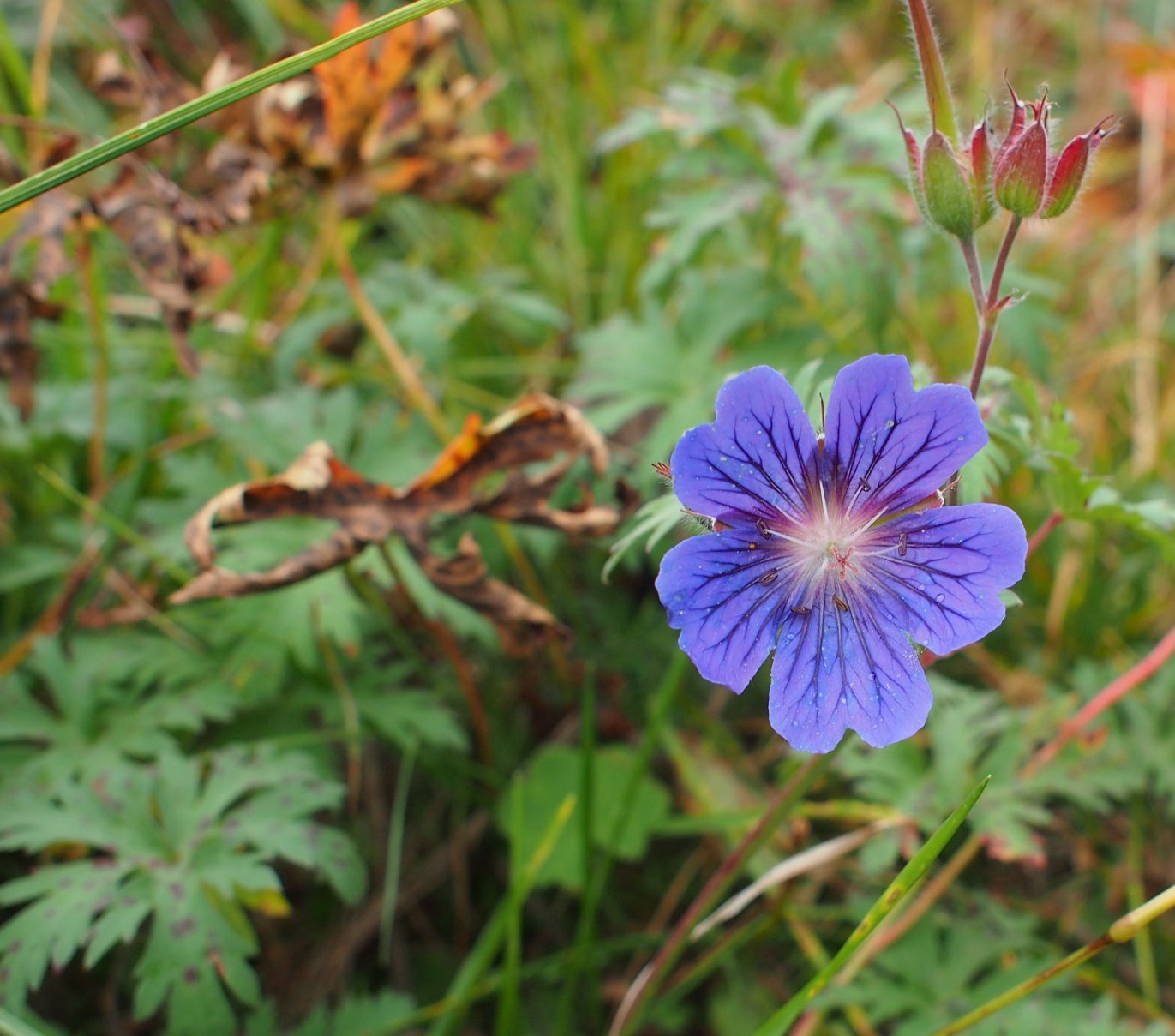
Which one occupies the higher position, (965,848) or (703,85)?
(703,85)

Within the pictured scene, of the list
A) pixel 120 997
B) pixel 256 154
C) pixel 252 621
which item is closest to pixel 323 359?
pixel 256 154

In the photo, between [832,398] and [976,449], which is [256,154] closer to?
[832,398]

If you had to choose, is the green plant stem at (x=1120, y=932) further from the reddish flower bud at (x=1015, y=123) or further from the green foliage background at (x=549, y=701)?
the reddish flower bud at (x=1015, y=123)

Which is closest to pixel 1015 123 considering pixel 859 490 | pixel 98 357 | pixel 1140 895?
pixel 859 490

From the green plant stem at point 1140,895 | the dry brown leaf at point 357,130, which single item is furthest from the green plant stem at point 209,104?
the green plant stem at point 1140,895

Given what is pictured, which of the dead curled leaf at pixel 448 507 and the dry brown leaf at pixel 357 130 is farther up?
the dry brown leaf at pixel 357 130

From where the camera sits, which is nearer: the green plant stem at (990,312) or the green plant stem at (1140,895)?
the green plant stem at (990,312)
